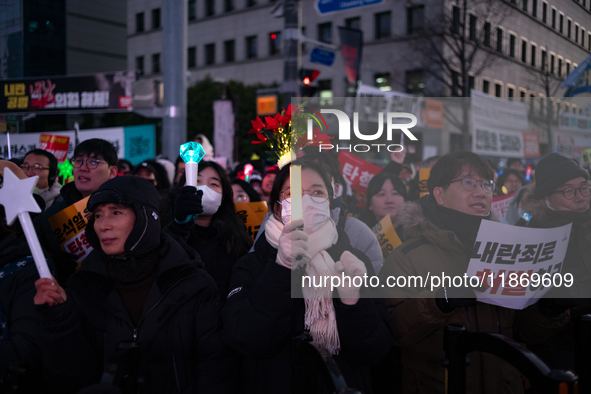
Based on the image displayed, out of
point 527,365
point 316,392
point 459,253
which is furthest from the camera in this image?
point 459,253

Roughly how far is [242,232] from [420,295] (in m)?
1.44

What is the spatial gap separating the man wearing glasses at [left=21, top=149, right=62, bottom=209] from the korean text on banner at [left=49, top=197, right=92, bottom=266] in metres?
0.74

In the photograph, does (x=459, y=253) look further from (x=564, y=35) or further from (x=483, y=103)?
(x=564, y=35)

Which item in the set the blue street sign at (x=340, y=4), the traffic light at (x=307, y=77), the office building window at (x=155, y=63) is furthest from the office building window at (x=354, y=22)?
the blue street sign at (x=340, y=4)

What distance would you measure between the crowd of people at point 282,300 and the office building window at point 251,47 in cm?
3416

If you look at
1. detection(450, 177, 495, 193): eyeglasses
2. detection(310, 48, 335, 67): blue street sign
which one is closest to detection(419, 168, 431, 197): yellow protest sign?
detection(450, 177, 495, 193): eyeglasses

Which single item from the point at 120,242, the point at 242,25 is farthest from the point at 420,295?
the point at 242,25

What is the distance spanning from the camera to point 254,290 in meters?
1.79

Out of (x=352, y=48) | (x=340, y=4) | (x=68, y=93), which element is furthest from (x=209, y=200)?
(x=68, y=93)

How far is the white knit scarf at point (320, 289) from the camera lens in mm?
1654

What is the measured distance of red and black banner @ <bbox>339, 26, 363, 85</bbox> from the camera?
1134 cm

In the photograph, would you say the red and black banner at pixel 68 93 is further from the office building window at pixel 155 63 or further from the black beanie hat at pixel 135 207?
the office building window at pixel 155 63

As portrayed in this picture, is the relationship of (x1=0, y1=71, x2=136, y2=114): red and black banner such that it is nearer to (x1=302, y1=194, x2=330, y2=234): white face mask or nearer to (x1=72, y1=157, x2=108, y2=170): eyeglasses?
(x1=72, y1=157, x2=108, y2=170): eyeglasses

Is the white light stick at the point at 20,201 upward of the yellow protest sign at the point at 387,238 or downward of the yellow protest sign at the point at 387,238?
upward
